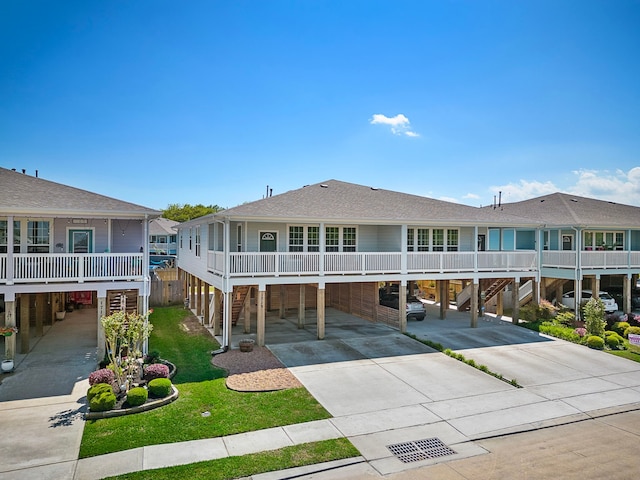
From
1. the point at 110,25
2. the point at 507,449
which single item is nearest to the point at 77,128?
the point at 110,25

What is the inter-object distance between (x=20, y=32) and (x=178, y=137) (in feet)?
34.2

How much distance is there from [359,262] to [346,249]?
7.98 ft

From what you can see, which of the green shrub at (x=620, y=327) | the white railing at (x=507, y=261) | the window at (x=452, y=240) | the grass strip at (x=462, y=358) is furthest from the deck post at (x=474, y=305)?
the green shrub at (x=620, y=327)

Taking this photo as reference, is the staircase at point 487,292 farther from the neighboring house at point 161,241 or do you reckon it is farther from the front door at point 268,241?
the neighboring house at point 161,241

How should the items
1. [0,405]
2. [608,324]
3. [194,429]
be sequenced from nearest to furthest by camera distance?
[194,429] → [0,405] → [608,324]

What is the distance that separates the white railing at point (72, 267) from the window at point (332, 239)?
887 cm

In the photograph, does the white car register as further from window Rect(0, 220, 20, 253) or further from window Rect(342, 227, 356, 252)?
window Rect(0, 220, 20, 253)

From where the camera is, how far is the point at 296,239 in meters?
20.2

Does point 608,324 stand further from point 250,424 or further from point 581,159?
point 250,424

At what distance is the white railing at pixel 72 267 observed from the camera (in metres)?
14.0

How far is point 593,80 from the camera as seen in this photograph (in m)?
19.5

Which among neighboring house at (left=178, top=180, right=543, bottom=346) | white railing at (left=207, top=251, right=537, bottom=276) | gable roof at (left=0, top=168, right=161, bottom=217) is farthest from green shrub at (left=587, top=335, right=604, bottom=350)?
gable roof at (left=0, top=168, right=161, bottom=217)

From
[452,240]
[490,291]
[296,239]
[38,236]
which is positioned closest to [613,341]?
[490,291]

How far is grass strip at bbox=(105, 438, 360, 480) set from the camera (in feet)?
25.1
